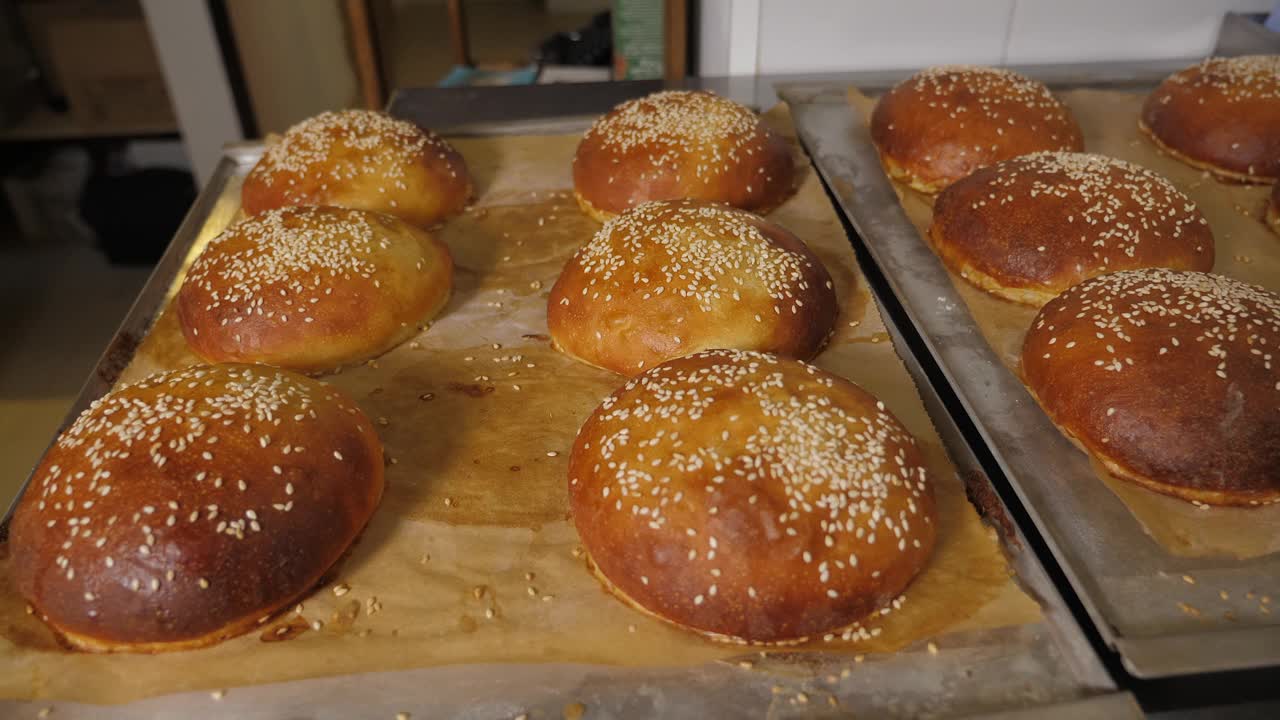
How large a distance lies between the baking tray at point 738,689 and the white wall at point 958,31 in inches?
107

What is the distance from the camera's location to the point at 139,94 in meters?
5.91

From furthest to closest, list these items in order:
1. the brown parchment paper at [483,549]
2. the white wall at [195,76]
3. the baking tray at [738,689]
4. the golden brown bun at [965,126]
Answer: the white wall at [195,76], the golden brown bun at [965,126], the brown parchment paper at [483,549], the baking tray at [738,689]

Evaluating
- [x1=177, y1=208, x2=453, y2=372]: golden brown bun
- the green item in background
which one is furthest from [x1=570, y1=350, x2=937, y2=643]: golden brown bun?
the green item in background

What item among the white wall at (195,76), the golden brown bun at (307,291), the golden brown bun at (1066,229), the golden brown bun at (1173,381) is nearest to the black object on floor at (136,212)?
the white wall at (195,76)

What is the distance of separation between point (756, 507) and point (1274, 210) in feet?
7.45

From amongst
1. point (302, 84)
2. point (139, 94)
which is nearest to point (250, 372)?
point (302, 84)

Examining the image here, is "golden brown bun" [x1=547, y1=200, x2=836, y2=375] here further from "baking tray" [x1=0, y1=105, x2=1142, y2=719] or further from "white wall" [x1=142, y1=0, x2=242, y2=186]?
"white wall" [x1=142, y1=0, x2=242, y2=186]

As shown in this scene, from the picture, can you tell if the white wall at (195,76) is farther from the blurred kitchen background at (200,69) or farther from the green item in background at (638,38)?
the green item in background at (638,38)

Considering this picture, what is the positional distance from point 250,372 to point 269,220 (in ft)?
2.33

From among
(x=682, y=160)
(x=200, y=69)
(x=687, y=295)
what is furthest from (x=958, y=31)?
(x=200, y=69)

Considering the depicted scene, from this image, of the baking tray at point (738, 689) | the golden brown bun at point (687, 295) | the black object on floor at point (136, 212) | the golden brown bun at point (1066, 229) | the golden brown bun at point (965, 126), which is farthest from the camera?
the black object on floor at point (136, 212)

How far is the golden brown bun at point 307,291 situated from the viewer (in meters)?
2.46

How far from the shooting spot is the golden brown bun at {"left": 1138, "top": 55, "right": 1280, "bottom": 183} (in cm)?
310

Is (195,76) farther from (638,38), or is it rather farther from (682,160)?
(682,160)
